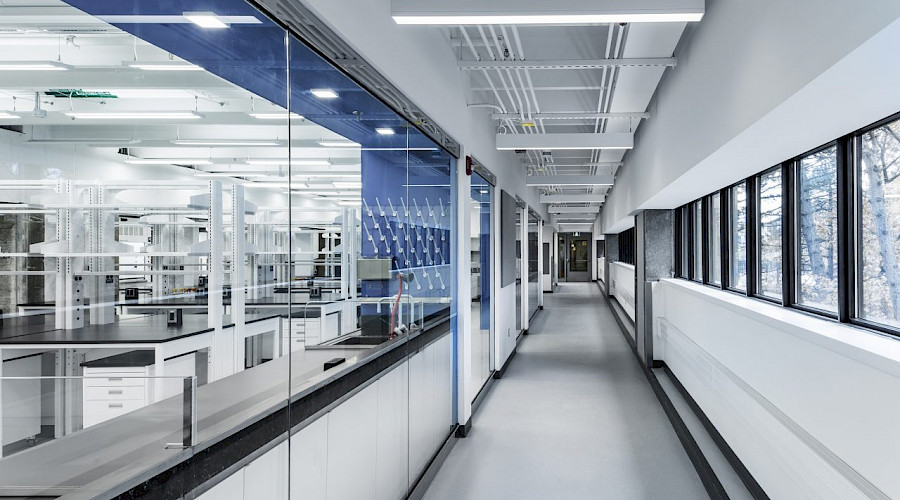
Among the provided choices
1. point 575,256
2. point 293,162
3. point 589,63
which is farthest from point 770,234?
point 575,256

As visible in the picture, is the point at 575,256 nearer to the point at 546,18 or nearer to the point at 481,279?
the point at 481,279

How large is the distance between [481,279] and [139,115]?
18.2ft

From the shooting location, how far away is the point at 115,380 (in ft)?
4.01

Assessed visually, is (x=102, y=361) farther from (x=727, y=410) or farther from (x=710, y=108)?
(x=727, y=410)

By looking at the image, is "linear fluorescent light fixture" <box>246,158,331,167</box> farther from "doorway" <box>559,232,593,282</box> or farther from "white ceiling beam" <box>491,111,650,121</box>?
"doorway" <box>559,232,593,282</box>

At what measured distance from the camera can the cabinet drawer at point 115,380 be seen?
1123 millimetres

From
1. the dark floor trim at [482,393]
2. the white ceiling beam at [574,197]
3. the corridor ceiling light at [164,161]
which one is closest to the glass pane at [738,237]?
the dark floor trim at [482,393]

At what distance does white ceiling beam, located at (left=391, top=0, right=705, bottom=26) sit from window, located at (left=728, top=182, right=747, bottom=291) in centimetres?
253

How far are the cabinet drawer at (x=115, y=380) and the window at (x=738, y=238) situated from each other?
4912 mm

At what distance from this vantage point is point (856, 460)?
86.9 inches

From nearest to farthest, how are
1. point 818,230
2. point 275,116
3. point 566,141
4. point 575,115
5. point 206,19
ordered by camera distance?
point 206,19, point 275,116, point 818,230, point 575,115, point 566,141

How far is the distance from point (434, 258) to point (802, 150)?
251 centimetres

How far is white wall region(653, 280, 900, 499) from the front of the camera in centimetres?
204

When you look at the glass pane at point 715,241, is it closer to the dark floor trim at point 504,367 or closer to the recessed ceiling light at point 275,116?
the dark floor trim at point 504,367
